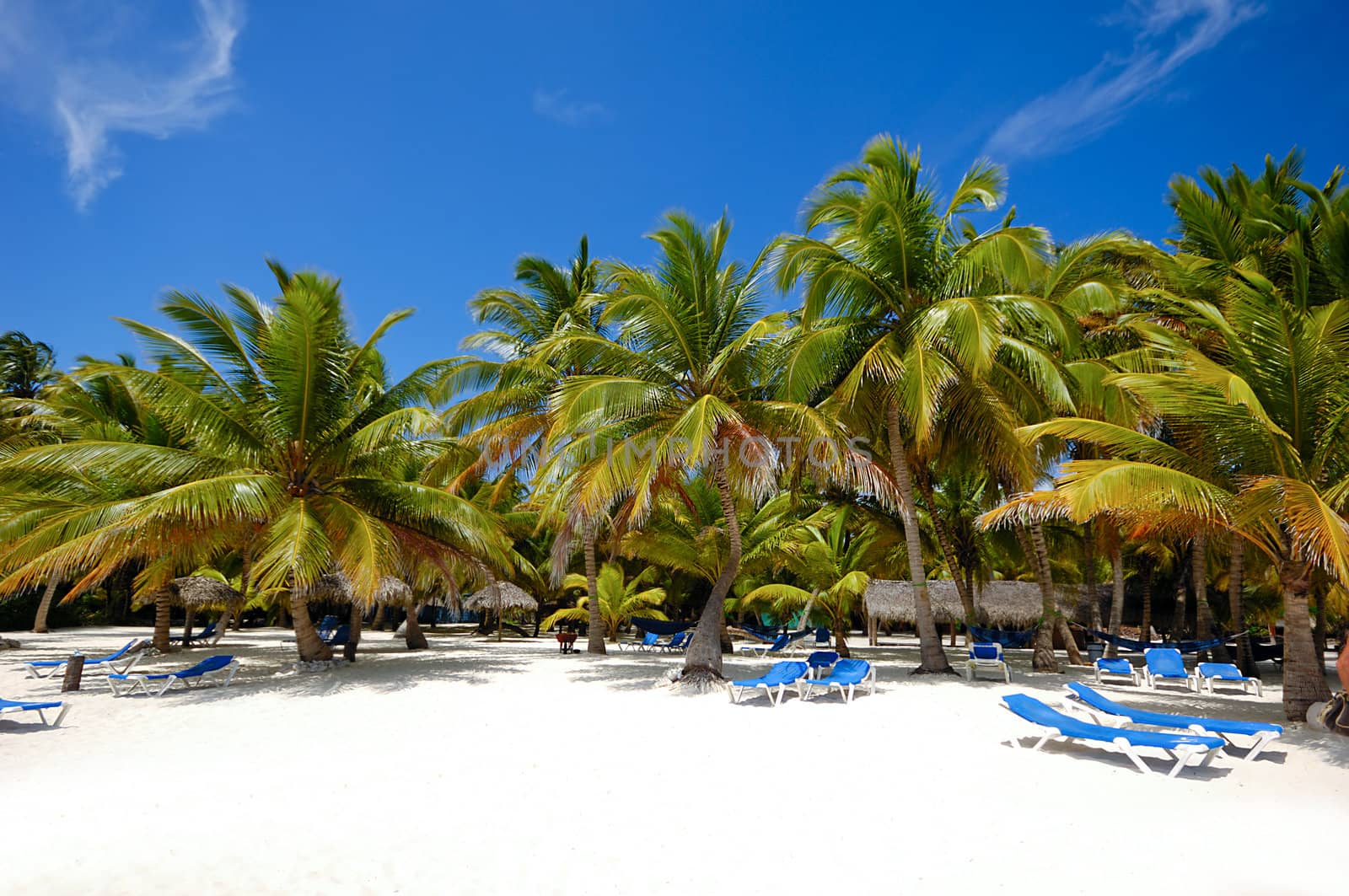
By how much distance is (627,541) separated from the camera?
19.0m

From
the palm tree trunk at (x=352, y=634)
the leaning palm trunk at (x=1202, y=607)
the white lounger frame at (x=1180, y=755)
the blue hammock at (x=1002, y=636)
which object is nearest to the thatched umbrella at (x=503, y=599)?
the palm tree trunk at (x=352, y=634)

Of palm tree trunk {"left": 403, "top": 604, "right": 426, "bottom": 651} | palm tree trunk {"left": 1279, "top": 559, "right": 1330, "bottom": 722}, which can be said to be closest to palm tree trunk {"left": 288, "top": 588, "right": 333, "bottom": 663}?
palm tree trunk {"left": 403, "top": 604, "right": 426, "bottom": 651}

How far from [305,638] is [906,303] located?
1259cm

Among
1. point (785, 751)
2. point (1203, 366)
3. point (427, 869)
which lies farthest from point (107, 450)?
point (1203, 366)

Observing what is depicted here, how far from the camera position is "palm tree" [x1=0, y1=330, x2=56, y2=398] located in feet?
91.3

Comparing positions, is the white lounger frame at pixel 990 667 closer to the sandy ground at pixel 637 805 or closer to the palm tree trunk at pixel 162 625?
the sandy ground at pixel 637 805

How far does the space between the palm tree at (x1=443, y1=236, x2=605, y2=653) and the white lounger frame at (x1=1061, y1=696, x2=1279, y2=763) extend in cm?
888

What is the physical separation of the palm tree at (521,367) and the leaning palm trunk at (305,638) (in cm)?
401

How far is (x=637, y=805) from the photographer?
5461mm

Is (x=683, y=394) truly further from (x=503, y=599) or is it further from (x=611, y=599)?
(x=503, y=599)

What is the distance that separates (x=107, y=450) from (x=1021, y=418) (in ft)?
48.6

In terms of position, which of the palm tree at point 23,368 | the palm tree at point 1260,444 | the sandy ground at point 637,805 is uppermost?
the palm tree at point 23,368

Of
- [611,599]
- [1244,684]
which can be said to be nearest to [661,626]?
[611,599]

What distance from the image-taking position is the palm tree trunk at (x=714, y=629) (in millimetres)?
11305
